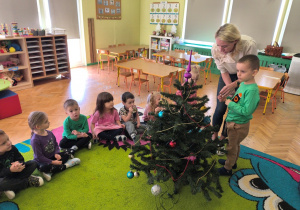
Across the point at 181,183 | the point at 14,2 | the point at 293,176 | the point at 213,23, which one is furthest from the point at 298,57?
the point at 14,2

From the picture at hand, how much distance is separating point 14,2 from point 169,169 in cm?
592

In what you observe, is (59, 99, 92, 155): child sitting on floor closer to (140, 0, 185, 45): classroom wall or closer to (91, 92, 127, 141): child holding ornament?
(91, 92, 127, 141): child holding ornament

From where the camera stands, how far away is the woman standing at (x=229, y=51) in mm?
2023

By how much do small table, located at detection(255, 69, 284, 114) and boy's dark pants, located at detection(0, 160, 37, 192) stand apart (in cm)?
375

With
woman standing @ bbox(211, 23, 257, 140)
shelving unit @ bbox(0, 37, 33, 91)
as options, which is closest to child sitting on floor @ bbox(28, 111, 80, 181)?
woman standing @ bbox(211, 23, 257, 140)

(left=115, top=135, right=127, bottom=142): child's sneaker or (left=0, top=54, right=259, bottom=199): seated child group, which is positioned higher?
(left=0, top=54, right=259, bottom=199): seated child group

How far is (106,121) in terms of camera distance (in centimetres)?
304

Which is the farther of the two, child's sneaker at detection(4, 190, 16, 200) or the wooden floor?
the wooden floor

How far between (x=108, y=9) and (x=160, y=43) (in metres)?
2.27

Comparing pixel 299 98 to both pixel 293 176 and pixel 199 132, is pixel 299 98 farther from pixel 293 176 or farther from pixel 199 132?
pixel 199 132

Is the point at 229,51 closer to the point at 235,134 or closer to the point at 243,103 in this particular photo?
the point at 243,103

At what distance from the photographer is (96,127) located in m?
2.96

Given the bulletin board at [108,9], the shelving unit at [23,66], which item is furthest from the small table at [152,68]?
the bulletin board at [108,9]

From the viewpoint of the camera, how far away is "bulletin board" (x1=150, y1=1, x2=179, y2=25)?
7691 mm
